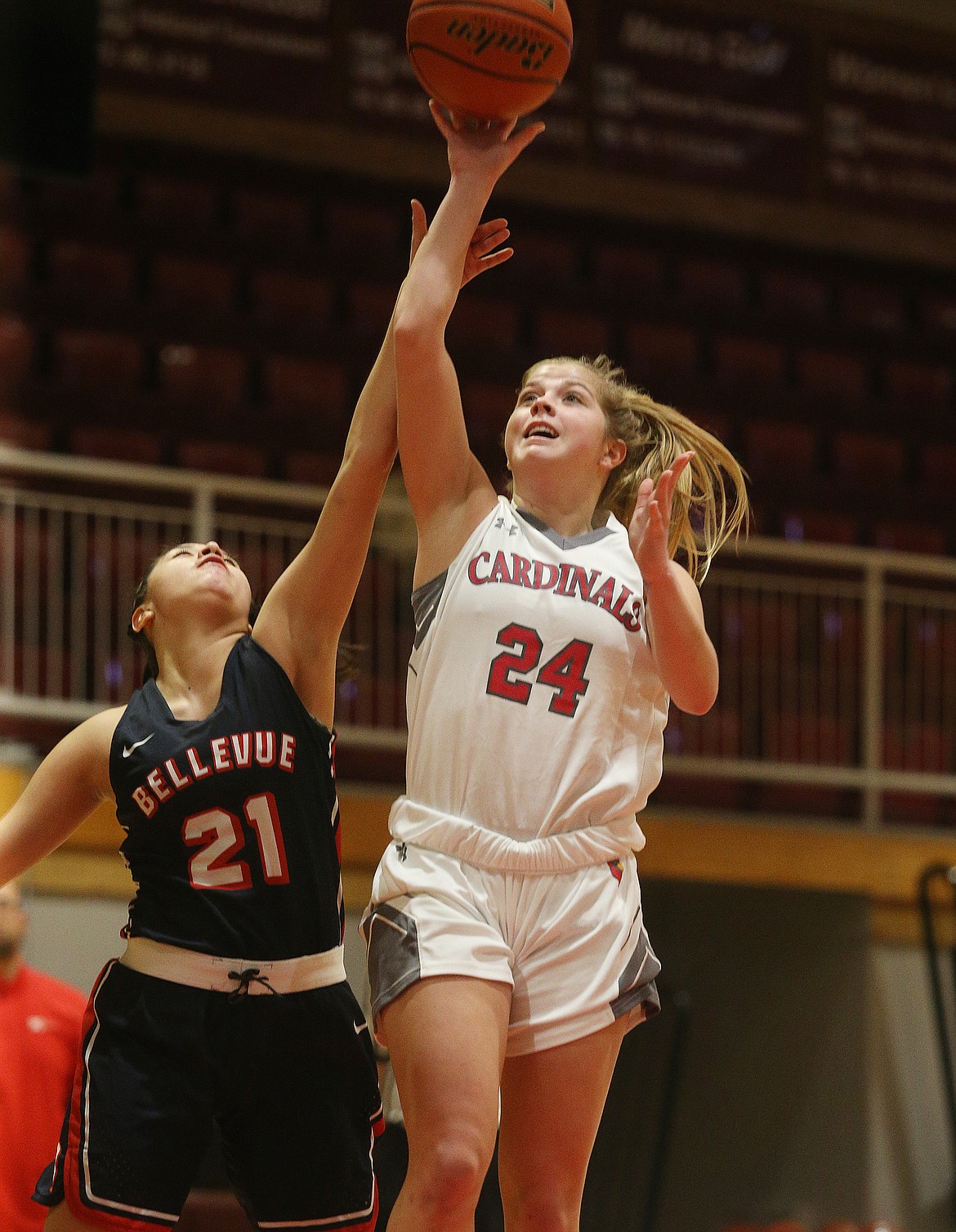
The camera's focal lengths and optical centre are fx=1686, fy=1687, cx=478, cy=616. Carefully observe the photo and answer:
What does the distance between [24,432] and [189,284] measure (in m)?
1.45

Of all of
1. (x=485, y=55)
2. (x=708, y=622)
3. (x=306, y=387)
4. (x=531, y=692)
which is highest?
(x=306, y=387)

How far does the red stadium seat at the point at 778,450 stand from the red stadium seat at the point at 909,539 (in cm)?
55

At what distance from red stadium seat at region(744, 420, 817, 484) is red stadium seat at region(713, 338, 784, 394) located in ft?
1.39

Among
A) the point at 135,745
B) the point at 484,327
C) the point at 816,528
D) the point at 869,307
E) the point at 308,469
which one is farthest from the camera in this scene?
the point at 869,307

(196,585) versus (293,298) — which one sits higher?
(293,298)

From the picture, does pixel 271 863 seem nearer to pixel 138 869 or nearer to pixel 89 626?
pixel 138 869

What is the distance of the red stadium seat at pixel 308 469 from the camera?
27.1ft

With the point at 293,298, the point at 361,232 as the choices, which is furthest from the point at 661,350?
the point at 293,298

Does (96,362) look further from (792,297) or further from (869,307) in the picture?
(869,307)

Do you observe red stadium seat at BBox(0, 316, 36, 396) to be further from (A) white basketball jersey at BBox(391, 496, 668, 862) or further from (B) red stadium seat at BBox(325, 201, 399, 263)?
(A) white basketball jersey at BBox(391, 496, 668, 862)

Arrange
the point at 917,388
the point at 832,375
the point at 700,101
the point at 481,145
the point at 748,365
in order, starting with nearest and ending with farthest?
the point at 481,145 < the point at 700,101 < the point at 748,365 < the point at 832,375 < the point at 917,388

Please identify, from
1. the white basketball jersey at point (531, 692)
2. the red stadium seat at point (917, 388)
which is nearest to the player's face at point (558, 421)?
the white basketball jersey at point (531, 692)

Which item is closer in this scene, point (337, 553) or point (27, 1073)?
point (337, 553)

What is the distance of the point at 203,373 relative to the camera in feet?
28.6
